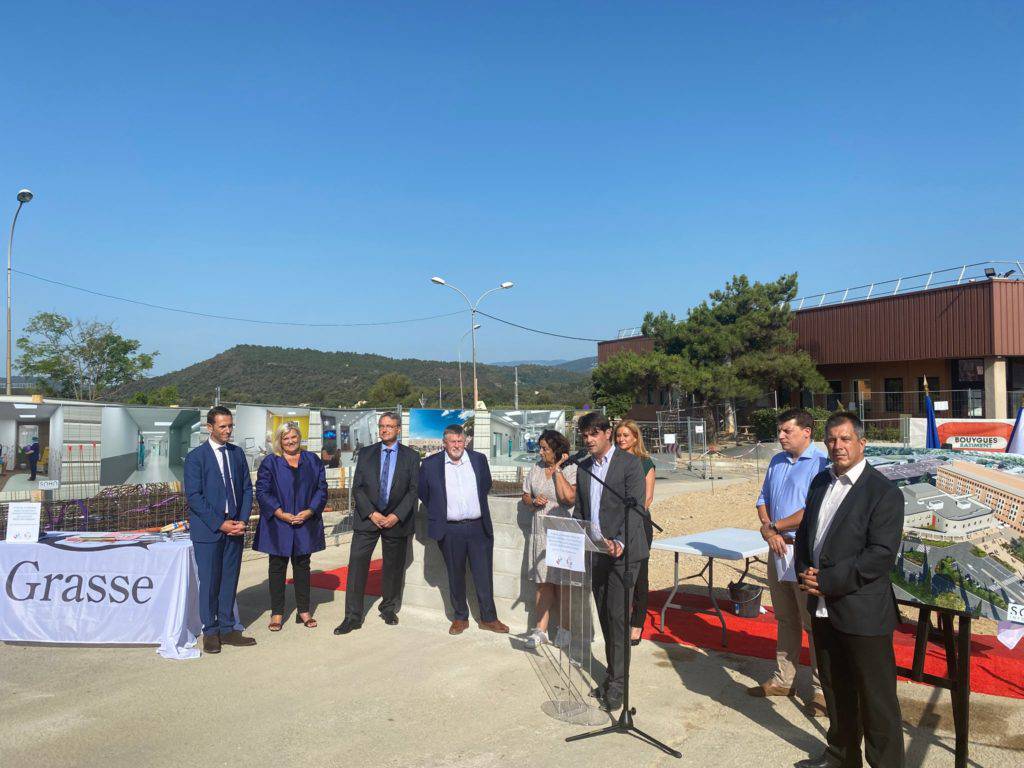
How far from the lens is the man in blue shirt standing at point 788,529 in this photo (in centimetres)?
471

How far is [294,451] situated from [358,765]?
10.6 ft

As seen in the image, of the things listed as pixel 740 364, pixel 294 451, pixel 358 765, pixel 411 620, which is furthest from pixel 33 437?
pixel 740 364

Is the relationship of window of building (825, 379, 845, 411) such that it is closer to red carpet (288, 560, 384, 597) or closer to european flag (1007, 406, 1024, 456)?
european flag (1007, 406, 1024, 456)

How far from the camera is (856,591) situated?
11.7 ft

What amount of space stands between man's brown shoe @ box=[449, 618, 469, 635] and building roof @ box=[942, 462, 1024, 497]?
4216mm

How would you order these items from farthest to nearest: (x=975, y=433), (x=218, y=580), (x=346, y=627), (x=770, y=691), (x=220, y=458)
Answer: (x=975, y=433) < (x=346, y=627) < (x=220, y=458) < (x=218, y=580) < (x=770, y=691)

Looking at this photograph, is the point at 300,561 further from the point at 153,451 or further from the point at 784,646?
the point at 153,451

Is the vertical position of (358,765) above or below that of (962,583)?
below

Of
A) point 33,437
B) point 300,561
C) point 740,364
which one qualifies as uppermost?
point 740,364

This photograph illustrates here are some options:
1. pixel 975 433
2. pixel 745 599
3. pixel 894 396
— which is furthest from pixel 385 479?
pixel 894 396

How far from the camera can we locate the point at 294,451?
667 cm

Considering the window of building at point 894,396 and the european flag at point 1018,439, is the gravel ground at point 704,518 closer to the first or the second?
the european flag at point 1018,439

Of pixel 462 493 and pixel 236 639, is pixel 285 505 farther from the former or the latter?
pixel 462 493

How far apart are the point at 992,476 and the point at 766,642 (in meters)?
2.16
